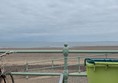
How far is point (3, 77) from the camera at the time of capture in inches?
152

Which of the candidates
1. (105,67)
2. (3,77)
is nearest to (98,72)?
(105,67)

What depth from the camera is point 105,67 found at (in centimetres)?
370

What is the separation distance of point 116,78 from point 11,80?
55.7 inches

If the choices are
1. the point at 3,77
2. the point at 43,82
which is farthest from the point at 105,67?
the point at 43,82

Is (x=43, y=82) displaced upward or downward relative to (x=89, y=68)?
downward

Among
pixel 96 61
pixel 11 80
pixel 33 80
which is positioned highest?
pixel 96 61

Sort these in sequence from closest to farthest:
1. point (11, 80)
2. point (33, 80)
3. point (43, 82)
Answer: point (11, 80) → point (43, 82) → point (33, 80)

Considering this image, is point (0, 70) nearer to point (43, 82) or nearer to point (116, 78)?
point (116, 78)

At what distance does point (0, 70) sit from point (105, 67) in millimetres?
1308

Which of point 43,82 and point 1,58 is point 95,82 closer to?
point 1,58

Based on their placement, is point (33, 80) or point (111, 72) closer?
point (111, 72)

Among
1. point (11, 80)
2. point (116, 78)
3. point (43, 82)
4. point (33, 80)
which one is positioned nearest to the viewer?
point (116, 78)

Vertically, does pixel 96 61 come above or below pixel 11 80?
above

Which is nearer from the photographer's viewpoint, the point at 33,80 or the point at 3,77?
the point at 3,77
